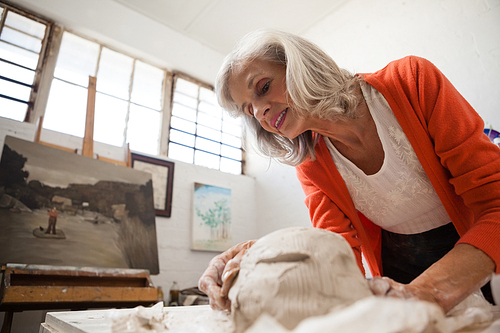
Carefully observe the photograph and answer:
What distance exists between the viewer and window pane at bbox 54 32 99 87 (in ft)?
11.0

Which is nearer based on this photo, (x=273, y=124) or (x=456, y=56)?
(x=273, y=124)

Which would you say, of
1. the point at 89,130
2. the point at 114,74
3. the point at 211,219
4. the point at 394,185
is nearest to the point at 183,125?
the point at 114,74

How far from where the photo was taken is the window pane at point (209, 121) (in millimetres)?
4387

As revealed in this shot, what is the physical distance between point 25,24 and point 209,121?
233 centimetres

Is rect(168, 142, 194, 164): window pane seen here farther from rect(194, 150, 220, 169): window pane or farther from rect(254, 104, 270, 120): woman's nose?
rect(254, 104, 270, 120): woman's nose

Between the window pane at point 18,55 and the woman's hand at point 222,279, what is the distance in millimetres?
3361

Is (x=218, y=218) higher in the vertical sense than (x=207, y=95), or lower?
lower

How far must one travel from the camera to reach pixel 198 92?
4457mm

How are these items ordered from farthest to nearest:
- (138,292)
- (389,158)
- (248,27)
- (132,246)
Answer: (248,27) → (132,246) → (138,292) → (389,158)

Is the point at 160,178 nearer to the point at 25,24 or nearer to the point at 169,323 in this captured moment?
the point at 25,24

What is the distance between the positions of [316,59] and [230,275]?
0.77 metres

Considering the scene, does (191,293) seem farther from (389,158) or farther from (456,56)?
(456,56)

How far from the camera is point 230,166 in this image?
457 centimetres

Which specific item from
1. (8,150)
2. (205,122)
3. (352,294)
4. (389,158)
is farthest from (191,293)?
(352,294)
